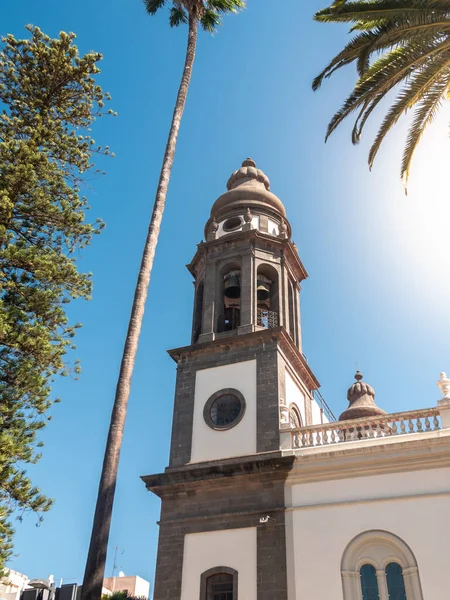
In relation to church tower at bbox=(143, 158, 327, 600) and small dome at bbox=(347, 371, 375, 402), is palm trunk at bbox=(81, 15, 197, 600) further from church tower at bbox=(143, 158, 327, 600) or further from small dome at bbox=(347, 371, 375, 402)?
small dome at bbox=(347, 371, 375, 402)

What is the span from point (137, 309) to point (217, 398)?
8.17 meters

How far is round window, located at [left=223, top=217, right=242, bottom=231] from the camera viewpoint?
Result: 25.3 m

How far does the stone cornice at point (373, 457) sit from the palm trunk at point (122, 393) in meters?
7.37

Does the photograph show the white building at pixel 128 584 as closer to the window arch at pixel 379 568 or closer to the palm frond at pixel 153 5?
the window arch at pixel 379 568

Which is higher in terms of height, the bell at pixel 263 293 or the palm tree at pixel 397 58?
the bell at pixel 263 293

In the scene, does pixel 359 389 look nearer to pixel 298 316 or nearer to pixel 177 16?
pixel 298 316

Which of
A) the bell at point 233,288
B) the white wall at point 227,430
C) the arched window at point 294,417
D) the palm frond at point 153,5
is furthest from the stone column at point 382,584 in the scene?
the palm frond at point 153,5

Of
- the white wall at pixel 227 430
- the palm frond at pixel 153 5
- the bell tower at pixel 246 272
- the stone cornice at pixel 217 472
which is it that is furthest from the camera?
the bell tower at pixel 246 272

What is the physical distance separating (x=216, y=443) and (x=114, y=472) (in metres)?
8.73

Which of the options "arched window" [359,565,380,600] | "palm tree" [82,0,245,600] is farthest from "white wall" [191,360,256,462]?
"palm tree" [82,0,245,600]

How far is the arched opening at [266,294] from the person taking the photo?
2303cm

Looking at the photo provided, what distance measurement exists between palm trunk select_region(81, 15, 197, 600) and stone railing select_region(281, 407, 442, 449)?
25.1 feet

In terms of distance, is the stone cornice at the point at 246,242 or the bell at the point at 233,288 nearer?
the bell at the point at 233,288

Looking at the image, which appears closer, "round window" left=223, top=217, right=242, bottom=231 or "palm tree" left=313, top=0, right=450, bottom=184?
"palm tree" left=313, top=0, right=450, bottom=184
